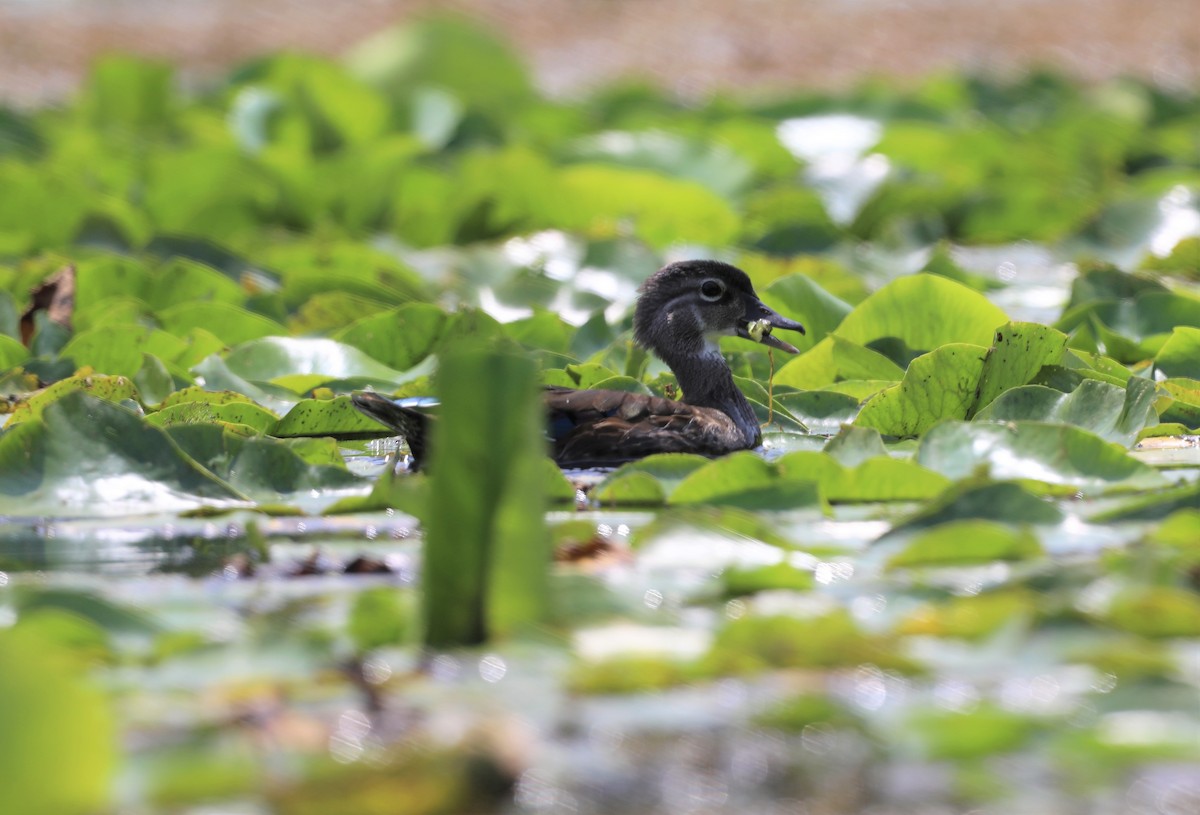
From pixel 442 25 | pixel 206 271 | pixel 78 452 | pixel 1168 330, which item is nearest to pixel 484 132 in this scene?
pixel 442 25

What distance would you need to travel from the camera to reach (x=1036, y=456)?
13.8 ft

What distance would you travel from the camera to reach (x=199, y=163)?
8.48 metres

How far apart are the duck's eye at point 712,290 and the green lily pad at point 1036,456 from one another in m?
1.81

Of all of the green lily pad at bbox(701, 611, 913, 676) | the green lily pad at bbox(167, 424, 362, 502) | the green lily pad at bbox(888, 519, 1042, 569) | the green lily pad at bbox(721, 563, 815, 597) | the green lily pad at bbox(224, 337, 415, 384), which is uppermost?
the green lily pad at bbox(224, 337, 415, 384)

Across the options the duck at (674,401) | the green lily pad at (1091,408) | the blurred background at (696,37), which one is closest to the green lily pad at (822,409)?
the duck at (674,401)

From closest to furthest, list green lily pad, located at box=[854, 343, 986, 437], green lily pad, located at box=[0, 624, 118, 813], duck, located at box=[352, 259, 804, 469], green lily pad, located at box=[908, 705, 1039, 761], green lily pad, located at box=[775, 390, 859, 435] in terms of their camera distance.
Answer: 1. green lily pad, located at box=[0, 624, 118, 813]
2. green lily pad, located at box=[908, 705, 1039, 761]
3. green lily pad, located at box=[854, 343, 986, 437]
4. duck, located at box=[352, 259, 804, 469]
5. green lily pad, located at box=[775, 390, 859, 435]

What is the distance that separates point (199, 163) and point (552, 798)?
664 centimetres

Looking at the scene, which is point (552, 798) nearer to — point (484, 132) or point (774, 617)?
point (774, 617)

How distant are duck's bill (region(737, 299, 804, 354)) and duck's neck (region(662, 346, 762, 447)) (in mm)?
143

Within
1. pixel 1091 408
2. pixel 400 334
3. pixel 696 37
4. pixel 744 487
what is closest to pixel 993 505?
pixel 744 487

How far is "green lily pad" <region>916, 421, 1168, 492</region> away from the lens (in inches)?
161

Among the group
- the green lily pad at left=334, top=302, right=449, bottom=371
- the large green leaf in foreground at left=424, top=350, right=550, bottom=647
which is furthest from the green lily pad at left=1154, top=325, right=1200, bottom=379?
the large green leaf in foreground at left=424, top=350, right=550, bottom=647

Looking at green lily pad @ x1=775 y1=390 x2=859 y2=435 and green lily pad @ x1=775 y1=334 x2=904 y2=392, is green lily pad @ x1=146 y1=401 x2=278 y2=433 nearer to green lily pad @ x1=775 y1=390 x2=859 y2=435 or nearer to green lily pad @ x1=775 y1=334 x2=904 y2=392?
green lily pad @ x1=775 y1=390 x2=859 y2=435

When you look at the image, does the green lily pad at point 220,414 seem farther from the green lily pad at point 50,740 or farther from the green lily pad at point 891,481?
the green lily pad at point 50,740
